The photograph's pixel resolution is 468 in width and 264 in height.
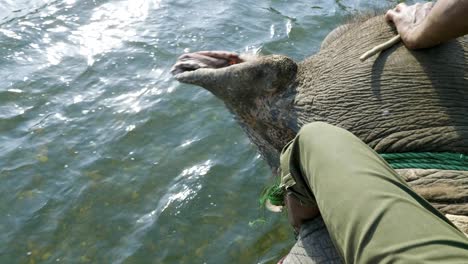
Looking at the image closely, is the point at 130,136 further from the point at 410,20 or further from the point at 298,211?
the point at 410,20

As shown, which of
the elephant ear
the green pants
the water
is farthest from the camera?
the water

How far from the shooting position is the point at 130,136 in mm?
5566

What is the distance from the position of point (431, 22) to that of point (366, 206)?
3.40ft

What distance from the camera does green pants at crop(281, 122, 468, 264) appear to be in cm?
168

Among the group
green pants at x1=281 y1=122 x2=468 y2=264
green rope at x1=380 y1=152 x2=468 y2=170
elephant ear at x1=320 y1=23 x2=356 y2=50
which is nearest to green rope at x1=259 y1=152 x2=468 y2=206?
green rope at x1=380 y1=152 x2=468 y2=170

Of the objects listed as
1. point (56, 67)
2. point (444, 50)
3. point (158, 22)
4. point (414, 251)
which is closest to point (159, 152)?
point (56, 67)

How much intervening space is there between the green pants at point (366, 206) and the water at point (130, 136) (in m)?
2.09

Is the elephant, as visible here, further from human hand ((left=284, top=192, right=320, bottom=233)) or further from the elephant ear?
human hand ((left=284, top=192, right=320, bottom=233))

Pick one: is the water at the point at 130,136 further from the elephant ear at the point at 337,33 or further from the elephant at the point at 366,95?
the elephant at the point at 366,95

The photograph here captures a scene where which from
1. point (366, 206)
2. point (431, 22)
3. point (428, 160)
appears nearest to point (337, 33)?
point (431, 22)

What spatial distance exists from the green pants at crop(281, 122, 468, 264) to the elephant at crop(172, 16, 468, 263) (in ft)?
1.11

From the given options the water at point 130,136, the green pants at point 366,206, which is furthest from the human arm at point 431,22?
the water at point 130,136

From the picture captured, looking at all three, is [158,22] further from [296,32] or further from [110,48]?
[296,32]

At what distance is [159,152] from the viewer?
5.38 metres
